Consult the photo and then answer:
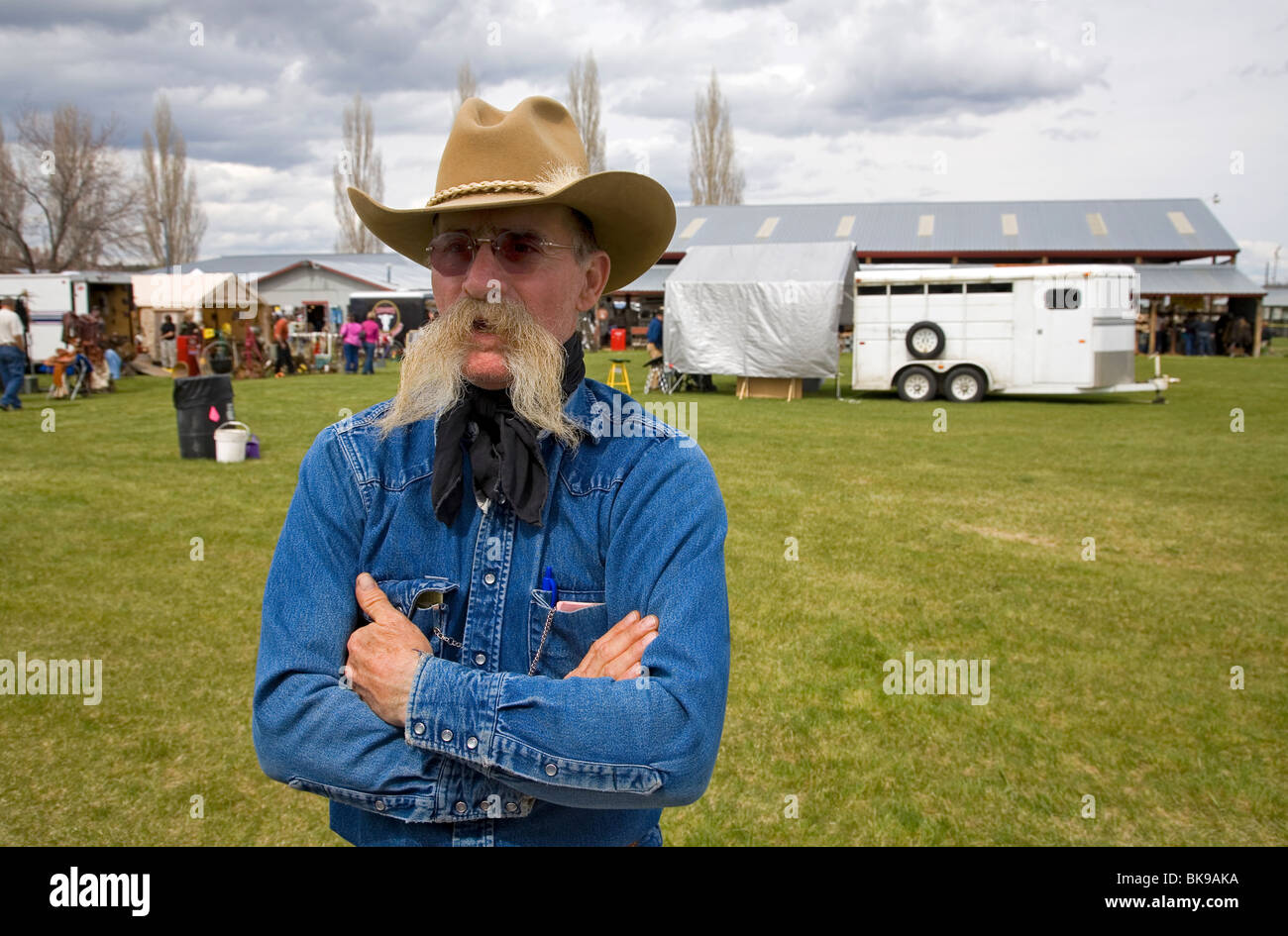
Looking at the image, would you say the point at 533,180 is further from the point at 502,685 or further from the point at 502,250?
the point at 502,685

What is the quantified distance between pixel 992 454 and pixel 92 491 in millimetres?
11678

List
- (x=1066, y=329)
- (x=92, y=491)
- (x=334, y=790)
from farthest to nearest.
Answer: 1. (x=1066, y=329)
2. (x=92, y=491)
3. (x=334, y=790)

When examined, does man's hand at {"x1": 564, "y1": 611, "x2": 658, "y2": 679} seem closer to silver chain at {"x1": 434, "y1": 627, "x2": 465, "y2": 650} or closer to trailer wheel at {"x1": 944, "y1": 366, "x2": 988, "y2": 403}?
silver chain at {"x1": 434, "y1": 627, "x2": 465, "y2": 650}

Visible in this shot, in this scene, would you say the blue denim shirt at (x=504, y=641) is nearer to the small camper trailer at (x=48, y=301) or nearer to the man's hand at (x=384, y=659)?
the man's hand at (x=384, y=659)

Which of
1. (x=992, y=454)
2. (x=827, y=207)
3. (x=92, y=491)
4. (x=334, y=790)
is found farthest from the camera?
(x=827, y=207)

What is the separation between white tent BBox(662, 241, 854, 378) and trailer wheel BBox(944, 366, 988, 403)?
2756 mm

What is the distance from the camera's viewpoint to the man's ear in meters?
2.01

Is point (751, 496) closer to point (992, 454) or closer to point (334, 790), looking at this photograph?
point (992, 454)

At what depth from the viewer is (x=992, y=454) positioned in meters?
13.9

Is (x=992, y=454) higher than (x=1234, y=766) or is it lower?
higher

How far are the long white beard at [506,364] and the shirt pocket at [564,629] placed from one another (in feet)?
0.97

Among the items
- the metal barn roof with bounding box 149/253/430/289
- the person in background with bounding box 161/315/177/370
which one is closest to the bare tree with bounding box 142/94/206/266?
the metal barn roof with bounding box 149/253/430/289
